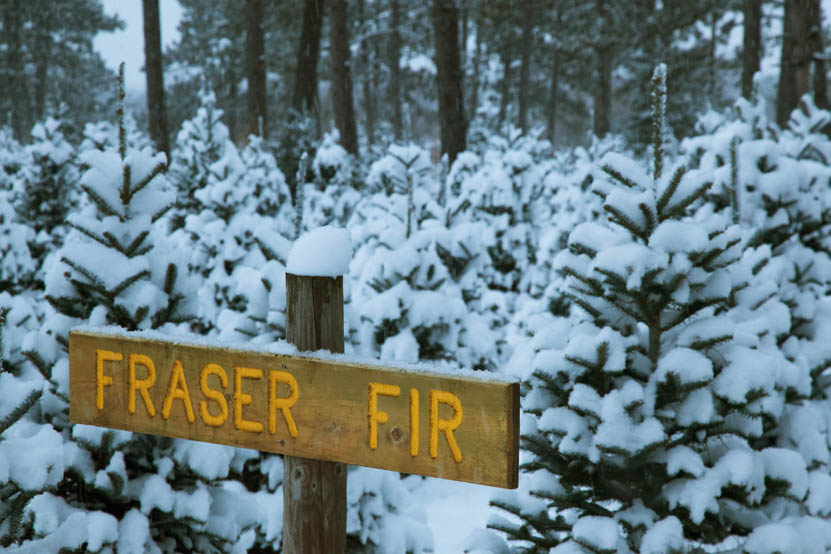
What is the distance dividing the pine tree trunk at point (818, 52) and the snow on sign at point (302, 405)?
39.2 ft

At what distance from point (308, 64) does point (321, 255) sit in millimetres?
15434

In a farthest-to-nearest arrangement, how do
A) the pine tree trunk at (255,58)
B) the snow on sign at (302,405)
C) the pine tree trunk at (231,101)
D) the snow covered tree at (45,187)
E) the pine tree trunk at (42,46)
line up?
the pine tree trunk at (231,101), the pine tree trunk at (42,46), the pine tree trunk at (255,58), the snow covered tree at (45,187), the snow on sign at (302,405)

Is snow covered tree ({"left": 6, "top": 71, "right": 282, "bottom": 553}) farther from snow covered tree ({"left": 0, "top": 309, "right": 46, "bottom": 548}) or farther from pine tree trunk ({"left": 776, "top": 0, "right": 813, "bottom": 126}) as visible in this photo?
pine tree trunk ({"left": 776, "top": 0, "right": 813, "bottom": 126})

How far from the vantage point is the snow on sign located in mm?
1942

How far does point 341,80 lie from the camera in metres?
16.3

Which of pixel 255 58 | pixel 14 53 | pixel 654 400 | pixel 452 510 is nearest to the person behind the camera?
pixel 654 400

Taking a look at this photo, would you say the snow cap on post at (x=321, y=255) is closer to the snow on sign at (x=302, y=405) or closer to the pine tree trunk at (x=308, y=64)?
the snow on sign at (x=302, y=405)

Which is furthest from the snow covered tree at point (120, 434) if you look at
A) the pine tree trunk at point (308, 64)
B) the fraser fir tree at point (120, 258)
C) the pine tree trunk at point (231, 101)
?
the pine tree trunk at point (231, 101)

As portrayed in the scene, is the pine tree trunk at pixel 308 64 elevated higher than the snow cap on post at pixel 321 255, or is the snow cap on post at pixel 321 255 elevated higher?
the pine tree trunk at pixel 308 64

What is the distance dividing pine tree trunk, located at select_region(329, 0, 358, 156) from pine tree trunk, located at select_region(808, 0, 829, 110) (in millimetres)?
7923

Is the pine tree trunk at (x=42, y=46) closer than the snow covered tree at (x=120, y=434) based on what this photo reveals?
No

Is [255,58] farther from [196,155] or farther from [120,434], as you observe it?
[120,434]

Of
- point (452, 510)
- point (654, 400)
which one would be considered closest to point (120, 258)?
point (654, 400)

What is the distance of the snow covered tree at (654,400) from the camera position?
3.10 m
